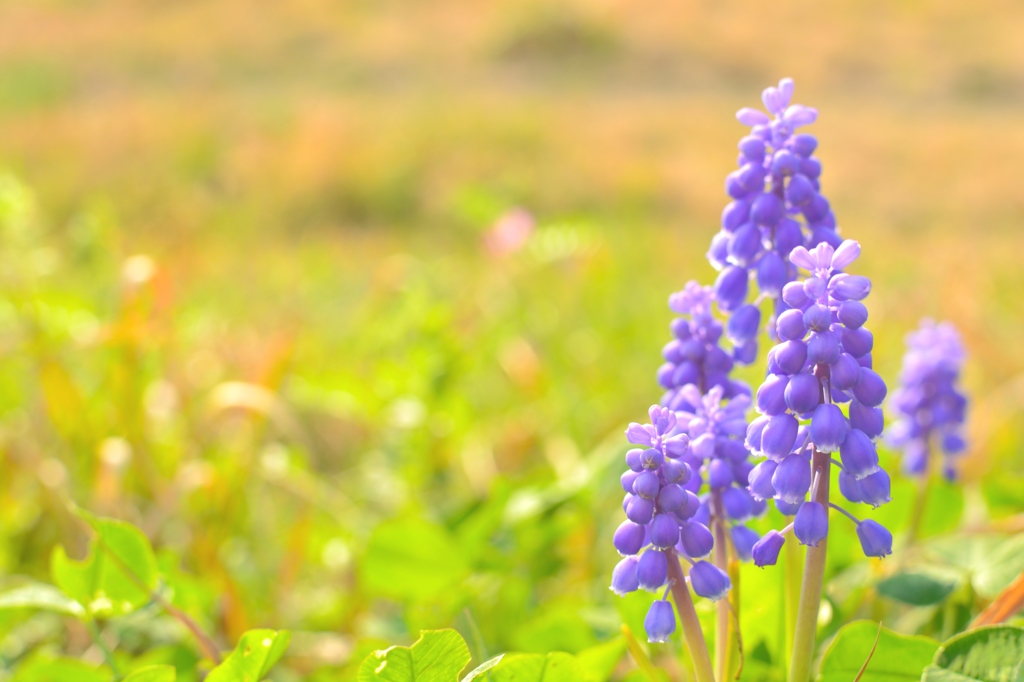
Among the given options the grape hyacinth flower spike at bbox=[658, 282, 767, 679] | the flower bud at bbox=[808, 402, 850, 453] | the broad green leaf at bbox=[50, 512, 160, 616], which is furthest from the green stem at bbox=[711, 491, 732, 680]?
the broad green leaf at bbox=[50, 512, 160, 616]

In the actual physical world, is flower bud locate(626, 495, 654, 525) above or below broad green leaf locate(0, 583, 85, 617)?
above

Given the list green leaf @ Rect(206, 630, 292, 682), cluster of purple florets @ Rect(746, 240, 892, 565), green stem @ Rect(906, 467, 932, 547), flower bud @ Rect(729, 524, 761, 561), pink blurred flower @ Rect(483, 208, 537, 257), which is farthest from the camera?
pink blurred flower @ Rect(483, 208, 537, 257)

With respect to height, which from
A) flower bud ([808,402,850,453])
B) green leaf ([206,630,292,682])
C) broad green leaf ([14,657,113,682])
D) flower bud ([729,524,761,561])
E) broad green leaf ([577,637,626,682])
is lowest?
broad green leaf ([14,657,113,682])

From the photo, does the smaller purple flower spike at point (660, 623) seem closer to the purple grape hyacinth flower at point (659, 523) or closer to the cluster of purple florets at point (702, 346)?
the purple grape hyacinth flower at point (659, 523)

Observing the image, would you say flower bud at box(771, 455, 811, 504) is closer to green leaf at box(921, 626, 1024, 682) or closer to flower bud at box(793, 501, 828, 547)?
flower bud at box(793, 501, 828, 547)

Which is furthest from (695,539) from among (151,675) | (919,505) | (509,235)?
(509,235)

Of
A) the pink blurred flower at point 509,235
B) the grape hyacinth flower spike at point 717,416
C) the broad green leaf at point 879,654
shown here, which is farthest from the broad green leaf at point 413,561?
the pink blurred flower at point 509,235

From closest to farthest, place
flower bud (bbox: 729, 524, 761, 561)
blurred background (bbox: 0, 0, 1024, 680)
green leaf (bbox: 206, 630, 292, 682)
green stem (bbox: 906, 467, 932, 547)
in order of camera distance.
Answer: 1. green leaf (bbox: 206, 630, 292, 682)
2. flower bud (bbox: 729, 524, 761, 561)
3. green stem (bbox: 906, 467, 932, 547)
4. blurred background (bbox: 0, 0, 1024, 680)

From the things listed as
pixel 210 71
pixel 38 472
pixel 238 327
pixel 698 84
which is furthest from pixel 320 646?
pixel 698 84

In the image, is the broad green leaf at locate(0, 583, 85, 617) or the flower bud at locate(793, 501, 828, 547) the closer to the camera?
the flower bud at locate(793, 501, 828, 547)
